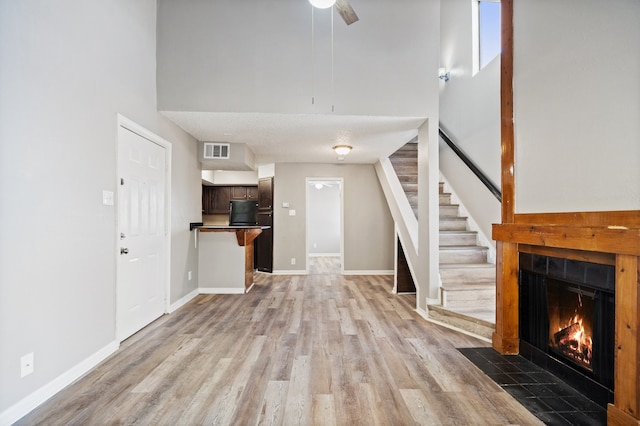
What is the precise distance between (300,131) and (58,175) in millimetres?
2658

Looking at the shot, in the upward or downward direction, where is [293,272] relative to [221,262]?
downward

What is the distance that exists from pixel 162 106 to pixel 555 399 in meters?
4.28

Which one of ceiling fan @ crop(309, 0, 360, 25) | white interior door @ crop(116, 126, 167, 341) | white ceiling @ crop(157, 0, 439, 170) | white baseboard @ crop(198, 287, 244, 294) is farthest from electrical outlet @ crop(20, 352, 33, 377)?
ceiling fan @ crop(309, 0, 360, 25)

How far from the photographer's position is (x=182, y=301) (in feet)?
13.2

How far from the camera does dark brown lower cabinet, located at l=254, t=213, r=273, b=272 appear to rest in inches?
250

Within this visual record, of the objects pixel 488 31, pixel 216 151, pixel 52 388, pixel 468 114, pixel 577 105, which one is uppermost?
pixel 488 31

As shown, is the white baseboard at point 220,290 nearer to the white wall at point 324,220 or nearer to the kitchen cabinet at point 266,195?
the kitchen cabinet at point 266,195

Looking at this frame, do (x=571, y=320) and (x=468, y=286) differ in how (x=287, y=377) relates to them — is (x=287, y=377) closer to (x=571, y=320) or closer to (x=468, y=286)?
(x=571, y=320)

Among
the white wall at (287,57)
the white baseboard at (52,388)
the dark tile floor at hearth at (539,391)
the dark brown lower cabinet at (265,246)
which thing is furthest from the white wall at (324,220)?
the white baseboard at (52,388)

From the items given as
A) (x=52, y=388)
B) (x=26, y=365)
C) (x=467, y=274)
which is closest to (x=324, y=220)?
(x=467, y=274)

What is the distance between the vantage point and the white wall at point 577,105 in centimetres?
173

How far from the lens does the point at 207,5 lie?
→ 330 centimetres

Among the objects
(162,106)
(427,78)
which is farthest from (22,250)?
(427,78)

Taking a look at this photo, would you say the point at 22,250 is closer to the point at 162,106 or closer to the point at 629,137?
the point at 162,106
